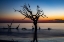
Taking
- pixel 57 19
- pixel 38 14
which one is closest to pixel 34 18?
pixel 38 14

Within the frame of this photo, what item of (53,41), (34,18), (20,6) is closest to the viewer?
(34,18)

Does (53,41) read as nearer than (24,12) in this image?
No

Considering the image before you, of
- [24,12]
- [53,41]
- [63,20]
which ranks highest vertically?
[24,12]

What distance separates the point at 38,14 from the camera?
371 cm

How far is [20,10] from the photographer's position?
382 centimetres

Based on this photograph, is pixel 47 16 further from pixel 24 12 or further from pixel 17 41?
pixel 17 41

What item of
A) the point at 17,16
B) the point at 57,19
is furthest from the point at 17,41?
the point at 57,19

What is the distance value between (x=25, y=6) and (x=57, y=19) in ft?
4.43

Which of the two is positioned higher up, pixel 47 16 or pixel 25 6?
pixel 25 6

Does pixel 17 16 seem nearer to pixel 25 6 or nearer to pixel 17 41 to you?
pixel 25 6

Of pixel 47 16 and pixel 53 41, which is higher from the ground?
pixel 47 16

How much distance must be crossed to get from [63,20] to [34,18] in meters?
1.31

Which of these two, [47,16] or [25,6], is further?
[47,16]

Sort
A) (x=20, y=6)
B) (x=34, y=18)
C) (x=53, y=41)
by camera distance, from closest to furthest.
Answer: (x=34, y=18) < (x=20, y=6) < (x=53, y=41)
